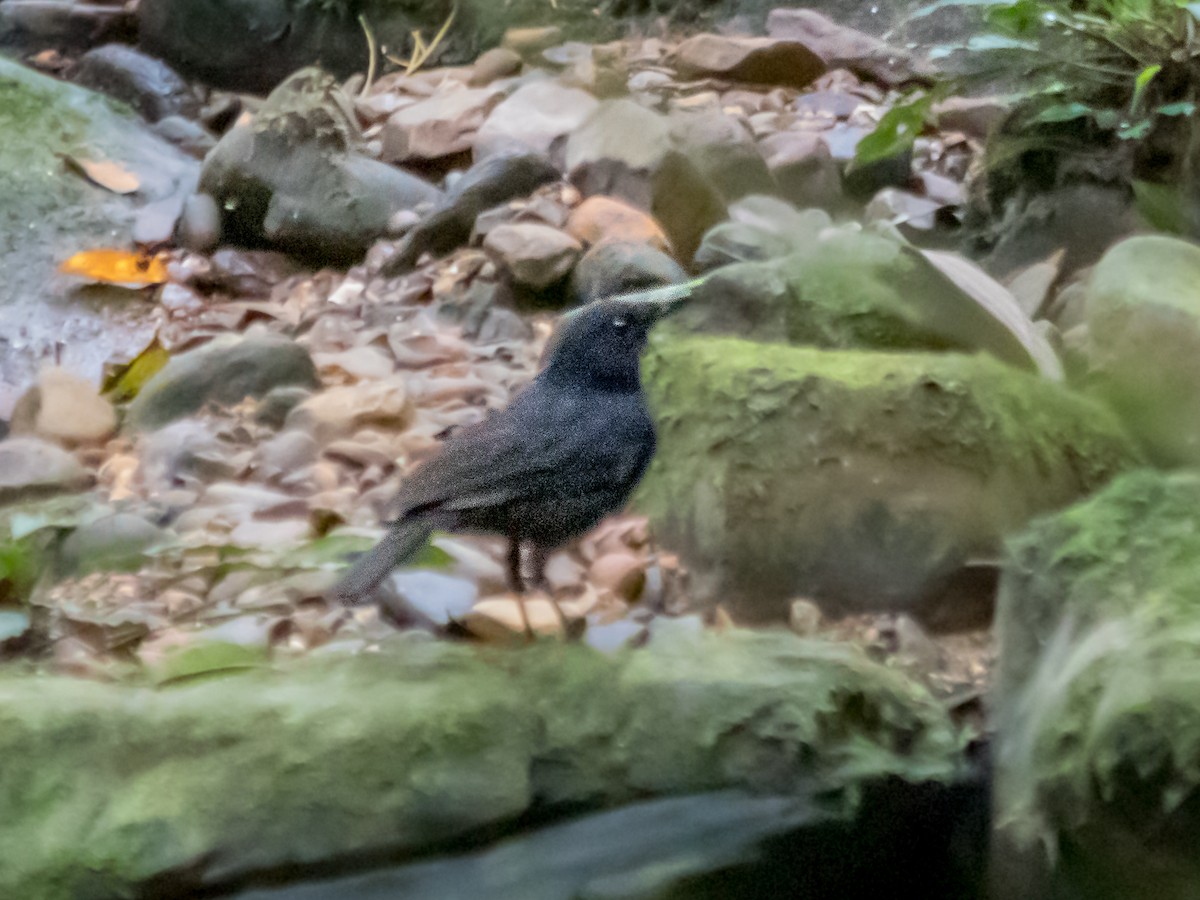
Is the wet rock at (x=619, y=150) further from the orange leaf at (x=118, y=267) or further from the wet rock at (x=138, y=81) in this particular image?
the wet rock at (x=138, y=81)

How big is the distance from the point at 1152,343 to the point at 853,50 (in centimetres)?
77

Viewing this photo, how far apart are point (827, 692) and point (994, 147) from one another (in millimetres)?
1252

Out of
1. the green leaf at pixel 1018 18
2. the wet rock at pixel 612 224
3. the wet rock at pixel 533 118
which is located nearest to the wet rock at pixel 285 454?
the wet rock at pixel 612 224

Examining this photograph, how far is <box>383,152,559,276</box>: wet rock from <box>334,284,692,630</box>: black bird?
0.31 m

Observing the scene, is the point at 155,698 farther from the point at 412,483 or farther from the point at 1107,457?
the point at 1107,457

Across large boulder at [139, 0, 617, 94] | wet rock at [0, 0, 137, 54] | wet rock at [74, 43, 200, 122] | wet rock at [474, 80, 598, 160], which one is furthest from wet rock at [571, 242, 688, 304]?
wet rock at [0, 0, 137, 54]

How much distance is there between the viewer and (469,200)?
1.76 meters

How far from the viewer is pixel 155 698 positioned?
3.86ft

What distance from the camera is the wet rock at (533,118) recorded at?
5.96ft

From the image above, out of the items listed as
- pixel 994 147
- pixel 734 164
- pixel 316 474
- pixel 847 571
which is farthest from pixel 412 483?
pixel 994 147

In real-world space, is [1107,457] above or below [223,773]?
above

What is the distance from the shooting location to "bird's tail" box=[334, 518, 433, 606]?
4.32 ft

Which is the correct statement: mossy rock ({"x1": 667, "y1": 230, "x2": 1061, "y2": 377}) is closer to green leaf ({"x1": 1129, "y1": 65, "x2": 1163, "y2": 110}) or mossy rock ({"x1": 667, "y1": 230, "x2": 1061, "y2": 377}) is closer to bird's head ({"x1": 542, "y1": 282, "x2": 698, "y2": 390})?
bird's head ({"x1": 542, "y1": 282, "x2": 698, "y2": 390})

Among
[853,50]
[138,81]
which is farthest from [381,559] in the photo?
[138,81]
